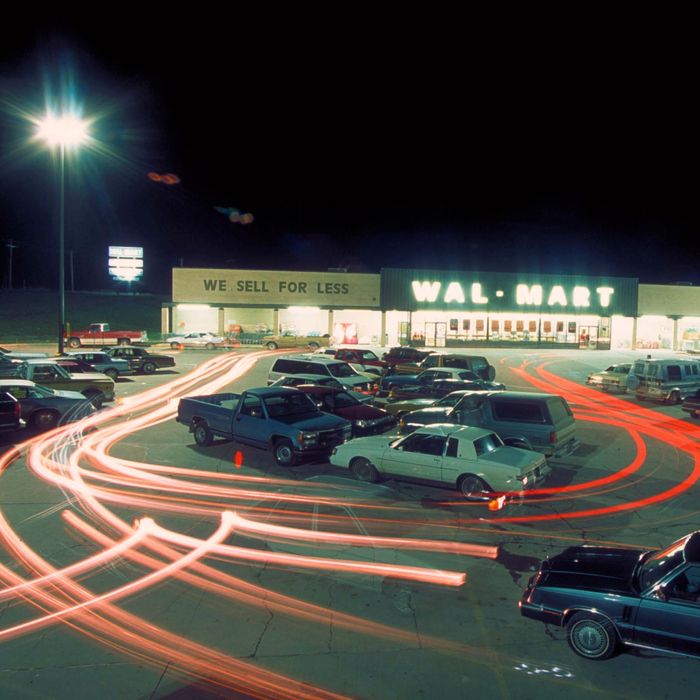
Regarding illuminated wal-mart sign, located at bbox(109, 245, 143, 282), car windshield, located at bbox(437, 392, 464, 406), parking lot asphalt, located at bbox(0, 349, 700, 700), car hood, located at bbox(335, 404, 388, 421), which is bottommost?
parking lot asphalt, located at bbox(0, 349, 700, 700)

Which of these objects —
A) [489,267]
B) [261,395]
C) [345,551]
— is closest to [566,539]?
[345,551]

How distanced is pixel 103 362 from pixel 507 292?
124 ft

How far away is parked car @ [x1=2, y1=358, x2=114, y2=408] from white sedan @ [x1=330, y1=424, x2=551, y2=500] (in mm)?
12297

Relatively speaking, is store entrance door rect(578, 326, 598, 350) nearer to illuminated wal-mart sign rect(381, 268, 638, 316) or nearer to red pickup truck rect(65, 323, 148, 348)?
illuminated wal-mart sign rect(381, 268, 638, 316)

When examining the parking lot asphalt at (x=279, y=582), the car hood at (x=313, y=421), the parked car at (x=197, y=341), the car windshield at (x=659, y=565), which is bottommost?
the parking lot asphalt at (x=279, y=582)

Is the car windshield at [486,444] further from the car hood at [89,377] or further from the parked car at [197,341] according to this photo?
the parked car at [197,341]

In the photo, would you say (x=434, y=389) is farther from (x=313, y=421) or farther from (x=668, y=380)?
(x=668, y=380)

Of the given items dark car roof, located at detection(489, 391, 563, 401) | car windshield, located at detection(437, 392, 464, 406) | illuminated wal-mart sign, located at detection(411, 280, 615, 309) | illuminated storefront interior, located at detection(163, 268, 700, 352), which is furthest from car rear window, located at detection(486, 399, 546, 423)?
illuminated wal-mart sign, located at detection(411, 280, 615, 309)

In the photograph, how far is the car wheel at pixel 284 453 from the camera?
1303 cm

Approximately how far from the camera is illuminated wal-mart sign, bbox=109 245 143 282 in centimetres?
6141

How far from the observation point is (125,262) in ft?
204

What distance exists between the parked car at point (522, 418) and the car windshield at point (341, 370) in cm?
868

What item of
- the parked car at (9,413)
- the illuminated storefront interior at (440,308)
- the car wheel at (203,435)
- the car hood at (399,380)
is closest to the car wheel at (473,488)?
the car wheel at (203,435)

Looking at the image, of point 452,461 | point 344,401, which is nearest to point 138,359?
point 344,401
